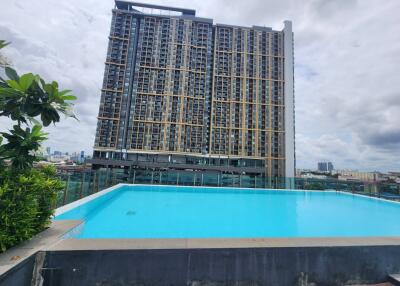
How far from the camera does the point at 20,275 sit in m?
1.96

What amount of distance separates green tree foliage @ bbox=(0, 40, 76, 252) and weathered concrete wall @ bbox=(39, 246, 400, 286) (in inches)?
20.7

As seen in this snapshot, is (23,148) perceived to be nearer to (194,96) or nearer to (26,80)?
(26,80)

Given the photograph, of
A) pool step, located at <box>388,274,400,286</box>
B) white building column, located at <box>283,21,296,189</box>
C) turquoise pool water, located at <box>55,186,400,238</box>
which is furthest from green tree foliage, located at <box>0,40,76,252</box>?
white building column, located at <box>283,21,296,189</box>

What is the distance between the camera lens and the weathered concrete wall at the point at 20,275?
1762 mm

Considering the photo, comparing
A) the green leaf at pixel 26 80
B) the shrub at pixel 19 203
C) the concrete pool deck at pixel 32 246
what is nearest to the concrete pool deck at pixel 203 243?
the concrete pool deck at pixel 32 246

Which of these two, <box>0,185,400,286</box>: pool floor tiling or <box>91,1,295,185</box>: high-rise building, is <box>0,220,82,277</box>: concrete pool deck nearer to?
<box>0,185,400,286</box>: pool floor tiling

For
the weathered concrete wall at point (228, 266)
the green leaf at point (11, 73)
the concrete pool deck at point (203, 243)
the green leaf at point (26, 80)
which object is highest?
the green leaf at point (11, 73)

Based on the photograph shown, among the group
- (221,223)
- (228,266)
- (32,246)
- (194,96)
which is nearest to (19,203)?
(32,246)

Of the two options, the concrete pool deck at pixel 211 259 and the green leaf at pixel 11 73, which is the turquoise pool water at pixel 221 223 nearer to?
the concrete pool deck at pixel 211 259

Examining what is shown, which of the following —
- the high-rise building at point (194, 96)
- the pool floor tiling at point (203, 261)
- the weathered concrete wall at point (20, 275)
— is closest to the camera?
the weathered concrete wall at point (20, 275)

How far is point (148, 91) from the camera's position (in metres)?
39.8

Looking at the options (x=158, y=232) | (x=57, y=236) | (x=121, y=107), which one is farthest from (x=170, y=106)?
(x=57, y=236)

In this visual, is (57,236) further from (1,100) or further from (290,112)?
(290,112)

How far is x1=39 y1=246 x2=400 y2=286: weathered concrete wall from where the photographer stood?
2238 millimetres
